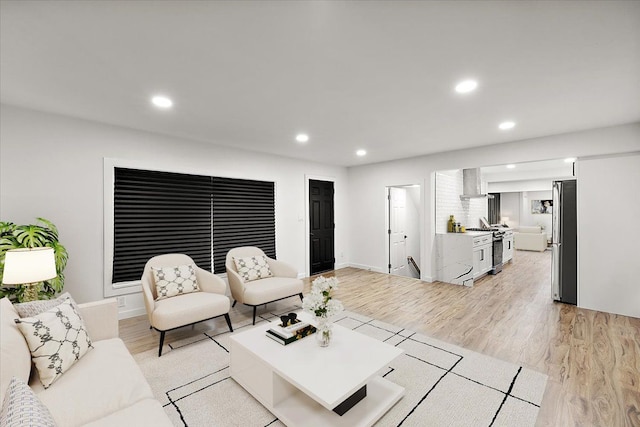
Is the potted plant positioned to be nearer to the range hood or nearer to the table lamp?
the table lamp

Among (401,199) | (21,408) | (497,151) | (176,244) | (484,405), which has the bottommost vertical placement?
(484,405)

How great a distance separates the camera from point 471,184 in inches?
256

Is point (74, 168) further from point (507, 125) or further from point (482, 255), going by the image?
point (482, 255)

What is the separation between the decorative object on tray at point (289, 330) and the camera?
225cm

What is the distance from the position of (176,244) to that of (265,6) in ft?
11.7

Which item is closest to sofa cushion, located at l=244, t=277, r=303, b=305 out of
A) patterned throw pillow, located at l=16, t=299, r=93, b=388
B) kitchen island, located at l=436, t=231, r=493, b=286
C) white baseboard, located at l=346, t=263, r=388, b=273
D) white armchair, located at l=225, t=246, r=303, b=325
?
white armchair, located at l=225, t=246, r=303, b=325

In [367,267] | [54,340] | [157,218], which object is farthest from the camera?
[367,267]

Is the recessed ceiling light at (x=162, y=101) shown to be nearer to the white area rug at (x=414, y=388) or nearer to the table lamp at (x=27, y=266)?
the table lamp at (x=27, y=266)

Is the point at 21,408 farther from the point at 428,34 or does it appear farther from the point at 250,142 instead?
the point at 250,142

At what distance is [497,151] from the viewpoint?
4645mm

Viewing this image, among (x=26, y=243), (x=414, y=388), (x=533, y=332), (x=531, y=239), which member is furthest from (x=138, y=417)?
(x=531, y=239)

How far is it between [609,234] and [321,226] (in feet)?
15.4

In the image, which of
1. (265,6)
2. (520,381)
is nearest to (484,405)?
(520,381)

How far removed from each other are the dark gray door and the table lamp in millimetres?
4302
